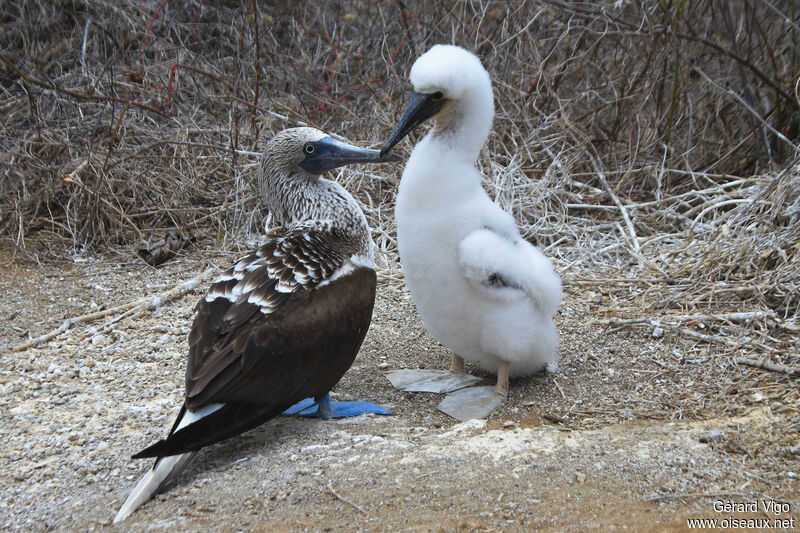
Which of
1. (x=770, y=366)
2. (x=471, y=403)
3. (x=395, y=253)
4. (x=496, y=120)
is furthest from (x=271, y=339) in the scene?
(x=496, y=120)

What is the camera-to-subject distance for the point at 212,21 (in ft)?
25.0

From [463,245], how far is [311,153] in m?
1.10

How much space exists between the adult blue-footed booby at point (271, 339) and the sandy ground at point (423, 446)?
0.16 meters

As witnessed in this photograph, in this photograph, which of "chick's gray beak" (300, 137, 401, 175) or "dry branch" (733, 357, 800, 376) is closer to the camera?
"dry branch" (733, 357, 800, 376)

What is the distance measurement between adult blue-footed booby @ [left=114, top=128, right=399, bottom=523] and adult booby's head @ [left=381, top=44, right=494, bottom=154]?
72cm

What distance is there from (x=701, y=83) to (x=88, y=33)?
5.43 meters

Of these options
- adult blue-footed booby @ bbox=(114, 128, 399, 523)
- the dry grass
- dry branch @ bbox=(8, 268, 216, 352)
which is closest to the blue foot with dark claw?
adult blue-footed booby @ bbox=(114, 128, 399, 523)

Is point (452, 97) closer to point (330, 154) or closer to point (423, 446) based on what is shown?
point (330, 154)

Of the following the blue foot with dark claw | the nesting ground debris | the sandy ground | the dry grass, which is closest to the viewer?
the sandy ground

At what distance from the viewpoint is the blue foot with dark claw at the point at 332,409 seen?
135 inches

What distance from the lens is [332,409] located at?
3.48 meters

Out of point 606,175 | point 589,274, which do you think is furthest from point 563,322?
point 606,175

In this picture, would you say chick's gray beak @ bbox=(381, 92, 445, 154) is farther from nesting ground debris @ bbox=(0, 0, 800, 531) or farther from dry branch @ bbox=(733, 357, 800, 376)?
dry branch @ bbox=(733, 357, 800, 376)

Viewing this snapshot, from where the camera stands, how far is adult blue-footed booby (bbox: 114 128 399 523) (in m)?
2.90
